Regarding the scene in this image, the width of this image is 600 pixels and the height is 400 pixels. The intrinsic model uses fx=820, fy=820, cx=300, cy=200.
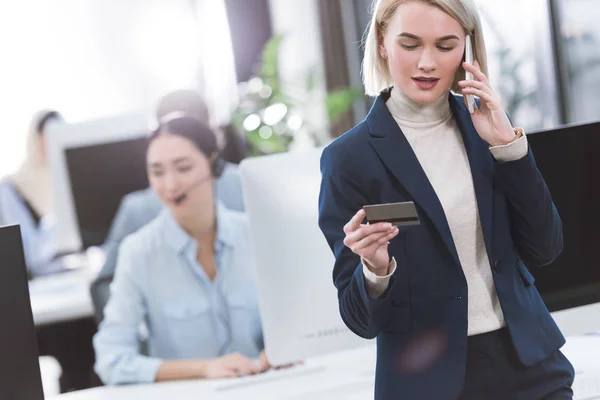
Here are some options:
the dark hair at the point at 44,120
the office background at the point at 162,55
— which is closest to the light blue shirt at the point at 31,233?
the dark hair at the point at 44,120

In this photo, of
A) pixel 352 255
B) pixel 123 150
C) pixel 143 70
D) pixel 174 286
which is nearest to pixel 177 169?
pixel 174 286

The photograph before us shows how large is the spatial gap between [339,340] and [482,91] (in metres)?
0.80

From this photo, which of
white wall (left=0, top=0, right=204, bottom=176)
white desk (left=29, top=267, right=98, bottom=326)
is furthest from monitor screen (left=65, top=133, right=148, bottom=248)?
white wall (left=0, top=0, right=204, bottom=176)

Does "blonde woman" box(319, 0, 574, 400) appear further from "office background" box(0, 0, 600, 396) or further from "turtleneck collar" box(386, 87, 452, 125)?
"office background" box(0, 0, 600, 396)

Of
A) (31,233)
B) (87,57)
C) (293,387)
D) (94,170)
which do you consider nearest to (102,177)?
(94,170)

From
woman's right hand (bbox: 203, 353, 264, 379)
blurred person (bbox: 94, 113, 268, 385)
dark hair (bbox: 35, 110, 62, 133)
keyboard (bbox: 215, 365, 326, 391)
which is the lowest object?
keyboard (bbox: 215, 365, 326, 391)

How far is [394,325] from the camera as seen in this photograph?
1197 millimetres

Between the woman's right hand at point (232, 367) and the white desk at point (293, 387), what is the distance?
42 mm

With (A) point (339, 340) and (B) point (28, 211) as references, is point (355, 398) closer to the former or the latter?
(A) point (339, 340)

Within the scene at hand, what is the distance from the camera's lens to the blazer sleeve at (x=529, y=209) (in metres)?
1.17

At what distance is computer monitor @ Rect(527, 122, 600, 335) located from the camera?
1663 mm

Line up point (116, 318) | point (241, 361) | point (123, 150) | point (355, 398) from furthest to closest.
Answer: point (123, 150), point (116, 318), point (241, 361), point (355, 398)

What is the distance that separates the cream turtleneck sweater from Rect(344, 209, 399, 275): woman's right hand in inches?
6.1

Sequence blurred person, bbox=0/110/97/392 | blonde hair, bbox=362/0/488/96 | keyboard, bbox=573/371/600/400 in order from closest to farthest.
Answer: blonde hair, bbox=362/0/488/96, keyboard, bbox=573/371/600/400, blurred person, bbox=0/110/97/392
